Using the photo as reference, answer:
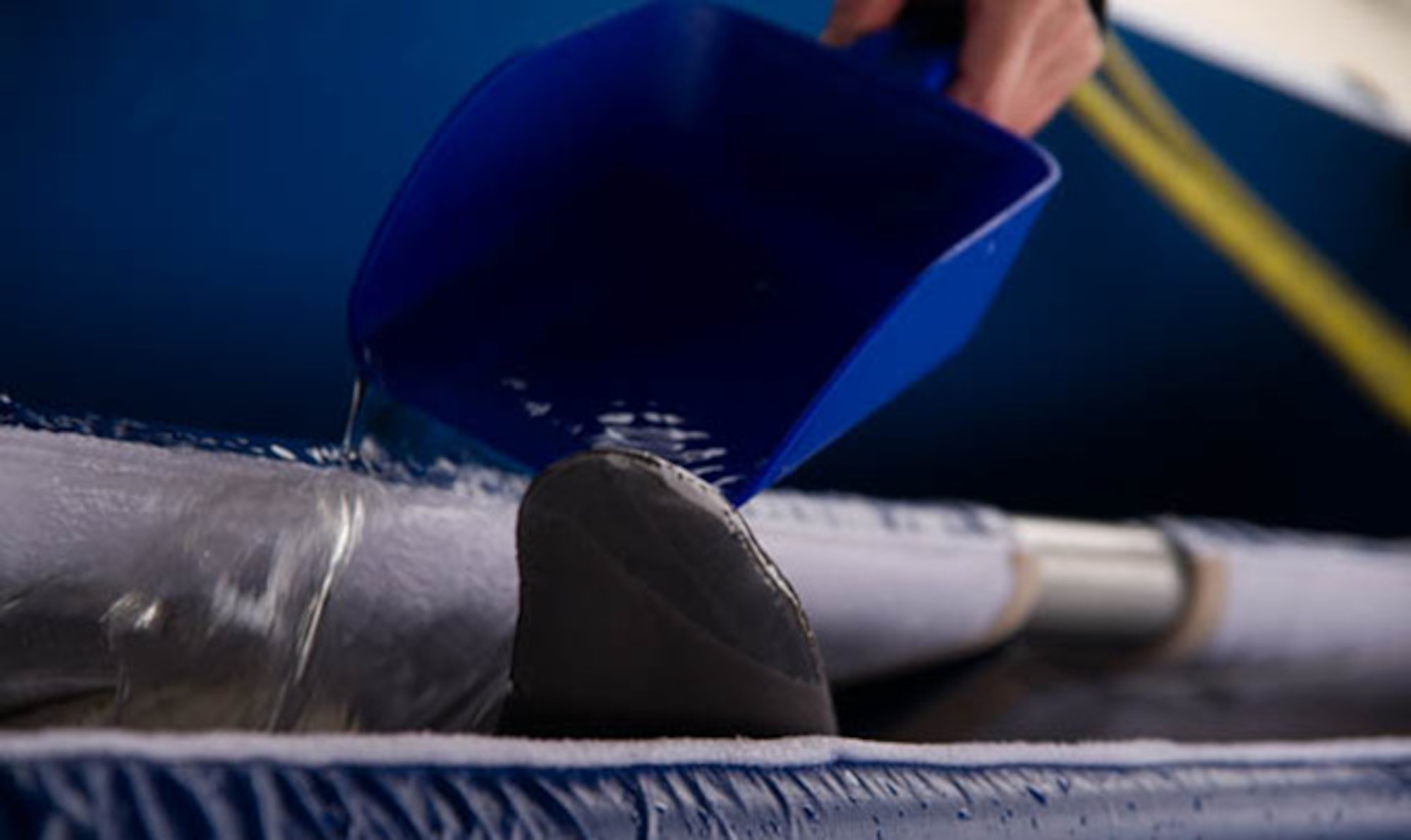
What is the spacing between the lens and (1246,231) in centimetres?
157

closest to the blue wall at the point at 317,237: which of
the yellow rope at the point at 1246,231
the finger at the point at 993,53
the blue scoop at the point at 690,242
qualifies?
the yellow rope at the point at 1246,231

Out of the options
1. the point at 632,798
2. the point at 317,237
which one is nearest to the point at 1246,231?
the point at 317,237

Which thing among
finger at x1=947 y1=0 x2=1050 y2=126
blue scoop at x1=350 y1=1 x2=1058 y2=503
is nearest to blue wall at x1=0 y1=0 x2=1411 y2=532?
blue scoop at x1=350 y1=1 x2=1058 y2=503

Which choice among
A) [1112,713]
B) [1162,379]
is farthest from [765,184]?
[1162,379]

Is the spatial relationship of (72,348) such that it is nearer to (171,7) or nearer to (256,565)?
(171,7)

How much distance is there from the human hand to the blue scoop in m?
0.03

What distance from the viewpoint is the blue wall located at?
993mm

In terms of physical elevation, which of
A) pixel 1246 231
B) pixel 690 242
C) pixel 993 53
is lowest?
pixel 1246 231

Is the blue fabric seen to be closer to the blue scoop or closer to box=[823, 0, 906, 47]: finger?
the blue scoop

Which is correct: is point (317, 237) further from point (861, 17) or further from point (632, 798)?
point (632, 798)

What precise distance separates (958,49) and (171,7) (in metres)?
0.55

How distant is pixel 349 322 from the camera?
30.2 inches

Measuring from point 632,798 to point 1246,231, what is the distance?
1.26m

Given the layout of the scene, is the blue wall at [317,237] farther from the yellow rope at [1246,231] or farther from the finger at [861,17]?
the finger at [861,17]
